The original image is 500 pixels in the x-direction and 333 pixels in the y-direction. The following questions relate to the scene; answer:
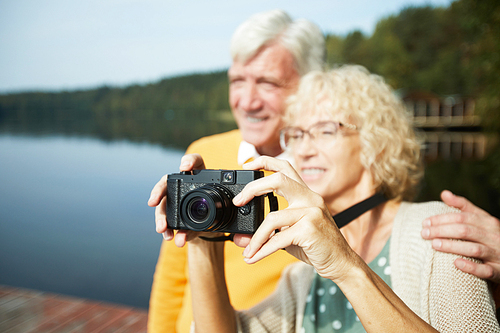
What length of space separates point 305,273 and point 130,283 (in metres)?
10.7

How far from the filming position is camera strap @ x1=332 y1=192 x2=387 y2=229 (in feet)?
5.42

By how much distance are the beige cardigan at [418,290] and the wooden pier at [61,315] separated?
8.09ft

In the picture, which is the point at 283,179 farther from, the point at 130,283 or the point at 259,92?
the point at 130,283

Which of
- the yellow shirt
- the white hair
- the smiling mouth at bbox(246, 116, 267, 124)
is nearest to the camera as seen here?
the yellow shirt

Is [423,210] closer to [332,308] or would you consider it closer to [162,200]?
[332,308]

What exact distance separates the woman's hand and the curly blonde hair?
2.81ft

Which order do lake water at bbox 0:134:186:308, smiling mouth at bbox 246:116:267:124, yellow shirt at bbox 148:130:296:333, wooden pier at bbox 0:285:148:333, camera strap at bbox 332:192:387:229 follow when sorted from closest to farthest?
camera strap at bbox 332:192:387:229 → yellow shirt at bbox 148:130:296:333 → smiling mouth at bbox 246:116:267:124 → wooden pier at bbox 0:285:148:333 → lake water at bbox 0:134:186:308

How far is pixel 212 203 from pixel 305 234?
1.06ft

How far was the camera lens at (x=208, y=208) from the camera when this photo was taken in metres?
1.10

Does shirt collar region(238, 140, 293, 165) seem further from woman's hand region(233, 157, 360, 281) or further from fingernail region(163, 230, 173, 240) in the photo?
woman's hand region(233, 157, 360, 281)

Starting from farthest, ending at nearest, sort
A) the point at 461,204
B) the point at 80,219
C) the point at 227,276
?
the point at 80,219 → the point at 227,276 → the point at 461,204

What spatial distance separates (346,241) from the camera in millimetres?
935

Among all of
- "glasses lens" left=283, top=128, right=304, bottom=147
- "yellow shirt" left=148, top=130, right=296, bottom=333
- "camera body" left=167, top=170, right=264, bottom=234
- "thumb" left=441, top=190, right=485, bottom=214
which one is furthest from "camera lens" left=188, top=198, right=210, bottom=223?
"thumb" left=441, top=190, right=485, bottom=214

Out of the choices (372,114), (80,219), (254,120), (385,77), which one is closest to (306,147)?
(372,114)
